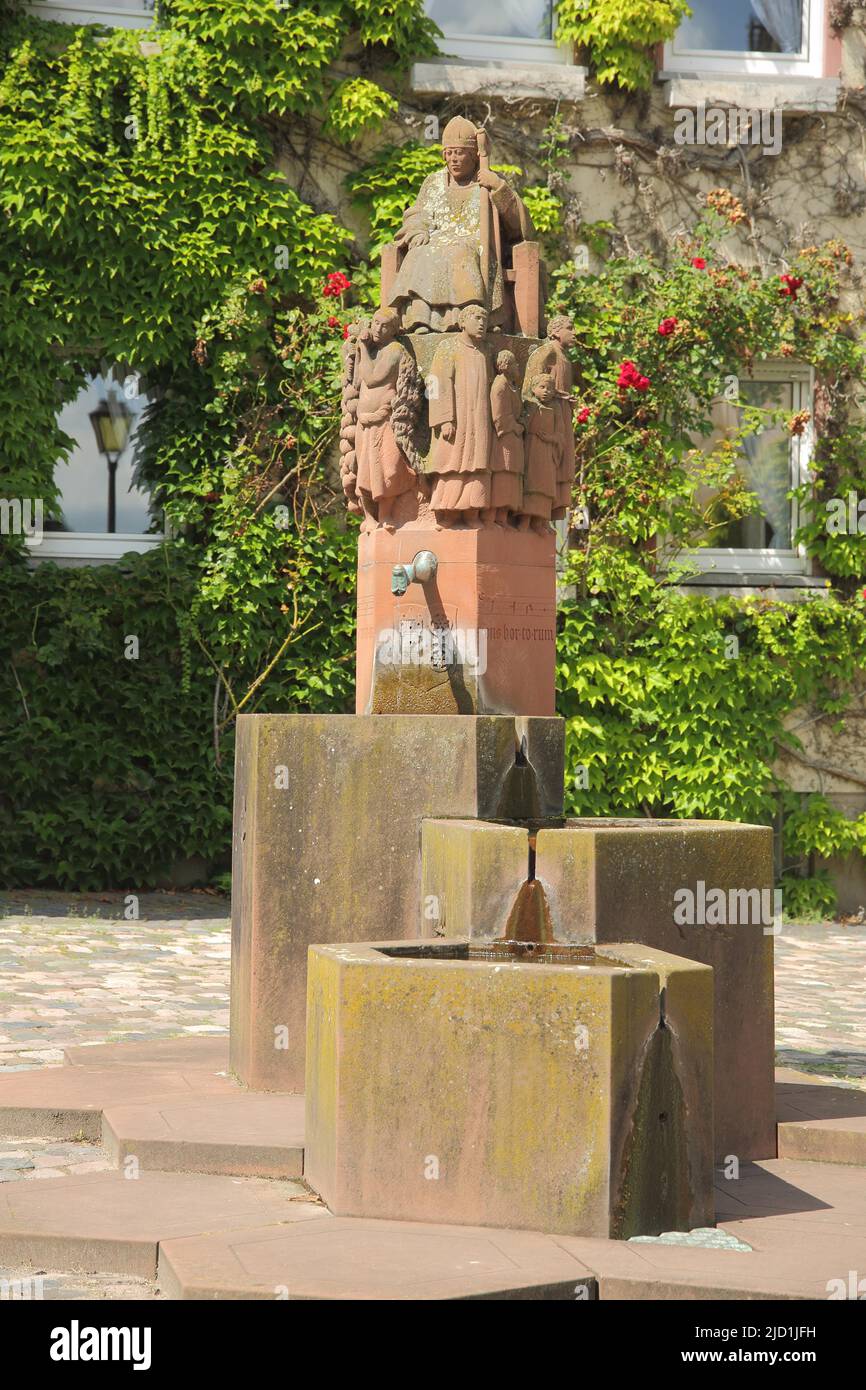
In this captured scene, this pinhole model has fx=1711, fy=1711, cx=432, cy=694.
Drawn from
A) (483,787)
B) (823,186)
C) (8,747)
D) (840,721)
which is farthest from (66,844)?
(823,186)

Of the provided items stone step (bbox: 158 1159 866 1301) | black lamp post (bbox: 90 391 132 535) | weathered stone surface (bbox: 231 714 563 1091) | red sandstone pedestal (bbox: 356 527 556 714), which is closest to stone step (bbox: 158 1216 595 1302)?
stone step (bbox: 158 1159 866 1301)

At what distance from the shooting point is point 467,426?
19.7 ft

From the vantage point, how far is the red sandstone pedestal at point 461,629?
240 inches

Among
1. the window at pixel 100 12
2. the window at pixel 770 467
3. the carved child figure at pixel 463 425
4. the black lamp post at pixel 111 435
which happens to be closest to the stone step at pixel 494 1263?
the carved child figure at pixel 463 425

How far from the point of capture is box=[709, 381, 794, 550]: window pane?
42.3 ft

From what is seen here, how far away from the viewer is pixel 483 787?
5555 millimetres

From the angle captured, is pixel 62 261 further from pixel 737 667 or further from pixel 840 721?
pixel 840 721

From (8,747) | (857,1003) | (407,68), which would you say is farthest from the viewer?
(407,68)

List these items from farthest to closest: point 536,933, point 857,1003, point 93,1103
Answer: point 857,1003 < point 93,1103 < point 536,933

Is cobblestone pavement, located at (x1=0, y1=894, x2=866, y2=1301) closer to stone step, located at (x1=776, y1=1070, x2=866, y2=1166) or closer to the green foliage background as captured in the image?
stone step, located at (x1=776, y1=1070, x2=866, y2=1166)

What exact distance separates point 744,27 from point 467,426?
8.52 m

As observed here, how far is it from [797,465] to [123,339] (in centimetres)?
507

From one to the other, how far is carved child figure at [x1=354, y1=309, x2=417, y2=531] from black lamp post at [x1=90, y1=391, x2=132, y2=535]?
6036mm

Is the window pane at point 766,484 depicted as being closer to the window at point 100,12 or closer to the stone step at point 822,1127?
the window at point 100,12
